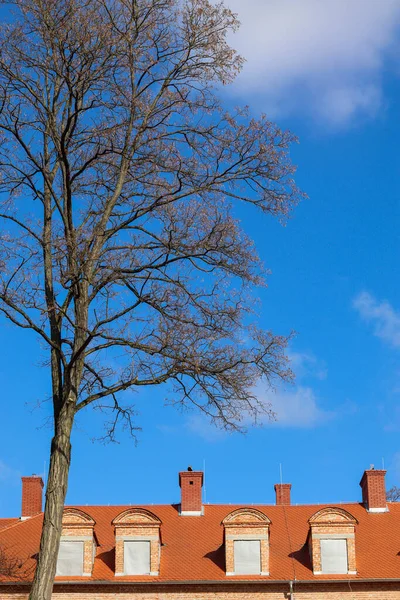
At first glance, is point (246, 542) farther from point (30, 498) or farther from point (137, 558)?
point (30, 498)

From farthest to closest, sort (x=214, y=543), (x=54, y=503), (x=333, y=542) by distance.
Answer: (x=214, y=543) → (x=333, y=542) → (x=54, y=503)

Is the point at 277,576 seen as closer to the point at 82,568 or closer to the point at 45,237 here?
the point at 82,568

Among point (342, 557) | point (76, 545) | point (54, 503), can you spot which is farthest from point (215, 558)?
point (54, 503)

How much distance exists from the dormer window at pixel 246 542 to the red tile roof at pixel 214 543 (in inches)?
12.7

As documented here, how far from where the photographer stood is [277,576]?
31625mm

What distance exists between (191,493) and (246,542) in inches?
160

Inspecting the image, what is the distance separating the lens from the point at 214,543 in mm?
33438

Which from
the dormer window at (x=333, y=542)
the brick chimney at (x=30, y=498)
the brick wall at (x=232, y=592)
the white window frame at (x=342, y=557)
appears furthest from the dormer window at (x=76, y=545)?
the white window frame at (x=342, y=557)

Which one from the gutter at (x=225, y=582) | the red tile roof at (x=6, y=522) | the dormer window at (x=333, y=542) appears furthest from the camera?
the red tile roof at (x=6, y=522)

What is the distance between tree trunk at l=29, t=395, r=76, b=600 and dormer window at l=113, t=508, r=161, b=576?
58.1 feet

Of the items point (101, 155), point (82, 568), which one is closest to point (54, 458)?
point (101, 155)

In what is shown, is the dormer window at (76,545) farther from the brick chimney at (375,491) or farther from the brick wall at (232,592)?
the brick chimney at (375,491)

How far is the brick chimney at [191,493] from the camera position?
35.7 m

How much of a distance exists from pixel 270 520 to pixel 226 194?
19819mm
